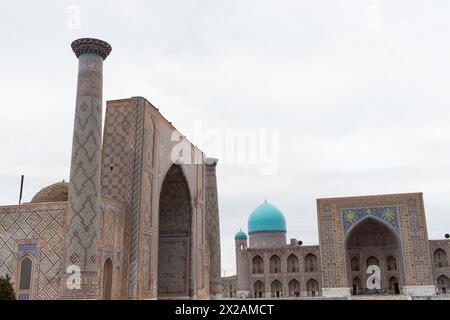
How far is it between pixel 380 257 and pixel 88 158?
29.1 metres

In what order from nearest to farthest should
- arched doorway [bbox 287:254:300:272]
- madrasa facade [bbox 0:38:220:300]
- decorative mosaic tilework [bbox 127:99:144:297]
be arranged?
madrasa facade [bbox 0:38:220:300], decorative mosaic tilework [bbox 127:99:144:297], arched doorway [bbox 287:254:300:272]

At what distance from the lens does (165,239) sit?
2083 cm

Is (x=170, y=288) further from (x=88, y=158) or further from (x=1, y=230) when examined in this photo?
(x=88, y=158)

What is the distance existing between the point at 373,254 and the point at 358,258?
115cm

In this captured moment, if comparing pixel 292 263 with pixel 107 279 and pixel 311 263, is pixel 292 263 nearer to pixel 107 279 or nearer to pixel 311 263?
pixel 311 263

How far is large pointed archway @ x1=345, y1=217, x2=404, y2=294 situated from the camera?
35.1 meters

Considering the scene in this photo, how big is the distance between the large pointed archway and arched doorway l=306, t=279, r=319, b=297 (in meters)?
3.40

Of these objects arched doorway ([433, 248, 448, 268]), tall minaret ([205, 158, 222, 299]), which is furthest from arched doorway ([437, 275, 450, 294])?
tall minaret ([205, 158, 222, 299])

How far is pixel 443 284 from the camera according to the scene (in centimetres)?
3422

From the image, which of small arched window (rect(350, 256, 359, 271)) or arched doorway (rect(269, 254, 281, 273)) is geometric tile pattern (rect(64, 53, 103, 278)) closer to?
small arched window (rect(350, 256, 359, 271))

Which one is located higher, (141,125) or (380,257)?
(141,125)
